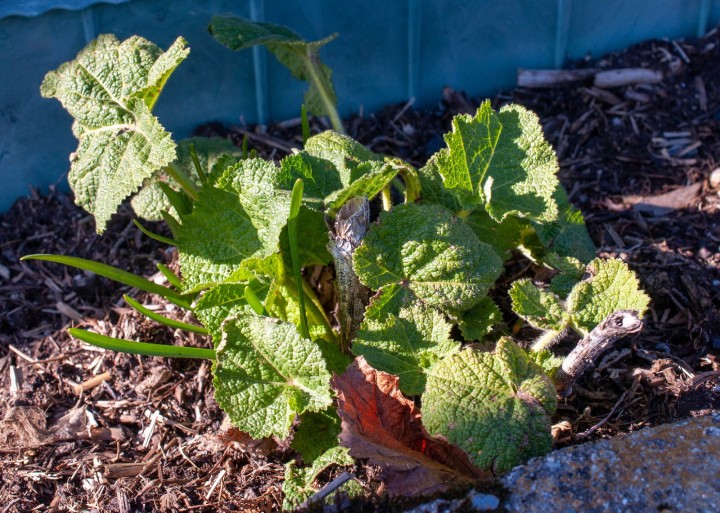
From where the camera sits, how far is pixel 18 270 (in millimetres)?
2697

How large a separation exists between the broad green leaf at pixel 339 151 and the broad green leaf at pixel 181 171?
0.36 metres

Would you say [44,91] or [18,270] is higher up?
[44,91]

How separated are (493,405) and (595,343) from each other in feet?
0.89

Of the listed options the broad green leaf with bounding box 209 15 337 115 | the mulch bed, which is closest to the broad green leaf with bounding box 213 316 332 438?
the mulch bed

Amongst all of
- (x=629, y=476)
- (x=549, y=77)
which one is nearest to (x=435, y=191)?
(x=629, y=476)

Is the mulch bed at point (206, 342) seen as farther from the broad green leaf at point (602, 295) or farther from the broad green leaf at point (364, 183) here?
the broad green leaf at point (364, 183)

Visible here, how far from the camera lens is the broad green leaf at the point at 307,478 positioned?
5.99 ft

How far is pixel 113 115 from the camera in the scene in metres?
2.09

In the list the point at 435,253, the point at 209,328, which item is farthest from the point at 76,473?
the point at 435,253

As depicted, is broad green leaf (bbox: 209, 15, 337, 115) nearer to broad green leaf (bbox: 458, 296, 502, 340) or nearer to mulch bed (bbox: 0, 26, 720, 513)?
mulch bed (bbox: 0, 26, 720, 513)

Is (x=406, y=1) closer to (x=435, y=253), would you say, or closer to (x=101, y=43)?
(x=101, y=43)

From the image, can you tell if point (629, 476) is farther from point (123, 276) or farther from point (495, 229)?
point (123, 276)

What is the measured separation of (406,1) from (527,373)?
182cm

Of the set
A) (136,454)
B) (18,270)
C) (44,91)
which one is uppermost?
(44,91)
